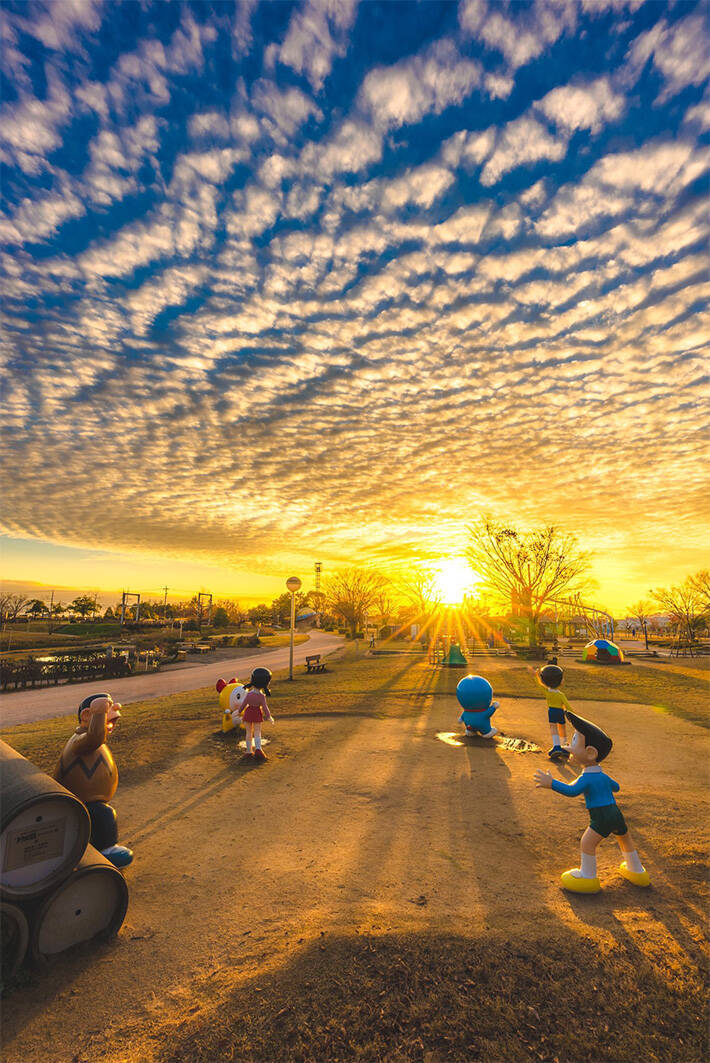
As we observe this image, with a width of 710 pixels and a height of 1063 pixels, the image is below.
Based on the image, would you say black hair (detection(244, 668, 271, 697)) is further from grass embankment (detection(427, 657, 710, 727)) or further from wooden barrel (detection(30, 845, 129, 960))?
grass embankment (detection(427, 657, 710, 727))

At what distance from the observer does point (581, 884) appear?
435 centimetres

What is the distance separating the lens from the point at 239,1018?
9.79 feet

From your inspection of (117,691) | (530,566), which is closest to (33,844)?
(117,691)

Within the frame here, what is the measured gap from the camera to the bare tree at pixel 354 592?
6719 cm

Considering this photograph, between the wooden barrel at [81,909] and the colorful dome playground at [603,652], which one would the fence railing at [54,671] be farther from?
the colorful dome playground at [603,652]

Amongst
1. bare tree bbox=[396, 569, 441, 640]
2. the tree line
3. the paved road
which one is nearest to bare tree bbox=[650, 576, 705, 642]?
the tree line

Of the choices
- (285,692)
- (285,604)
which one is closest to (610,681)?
(285,692)

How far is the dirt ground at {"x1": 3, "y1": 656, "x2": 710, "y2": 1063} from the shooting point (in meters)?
2.87

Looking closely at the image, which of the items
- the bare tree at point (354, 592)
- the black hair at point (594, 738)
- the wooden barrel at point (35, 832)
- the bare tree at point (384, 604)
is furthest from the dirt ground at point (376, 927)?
the bare tree at point (384, 604)

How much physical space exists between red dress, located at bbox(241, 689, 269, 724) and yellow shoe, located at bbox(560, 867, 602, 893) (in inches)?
211

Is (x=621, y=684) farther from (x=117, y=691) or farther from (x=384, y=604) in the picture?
(x=384, y=604)

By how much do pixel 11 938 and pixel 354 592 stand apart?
228ft

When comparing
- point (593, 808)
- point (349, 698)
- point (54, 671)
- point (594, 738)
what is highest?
point (594, 738)

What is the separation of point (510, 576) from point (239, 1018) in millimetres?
39679
